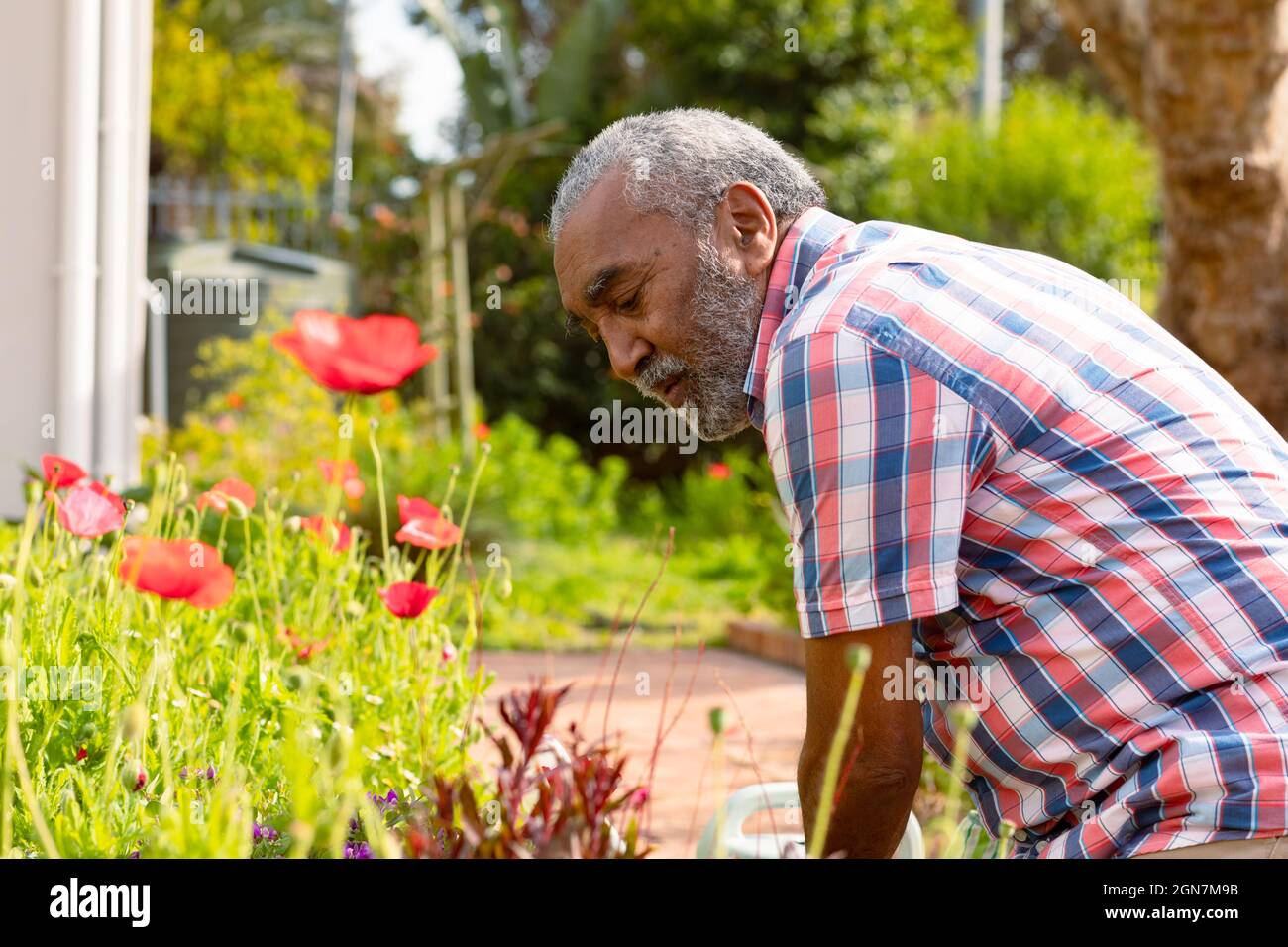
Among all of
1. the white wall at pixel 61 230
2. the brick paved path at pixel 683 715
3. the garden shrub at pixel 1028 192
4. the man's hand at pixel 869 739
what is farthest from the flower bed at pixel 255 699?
the garden shrub at pixel 1028 192

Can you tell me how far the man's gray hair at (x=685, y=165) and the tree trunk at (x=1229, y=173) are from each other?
3940mm

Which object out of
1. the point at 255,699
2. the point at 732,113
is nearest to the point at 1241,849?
the point at 255,699

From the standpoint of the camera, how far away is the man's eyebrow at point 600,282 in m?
1.84

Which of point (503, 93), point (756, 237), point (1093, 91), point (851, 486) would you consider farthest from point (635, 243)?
point (1093, 91)

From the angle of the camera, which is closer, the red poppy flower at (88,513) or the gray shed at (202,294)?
the red poppy flower at (88,513)

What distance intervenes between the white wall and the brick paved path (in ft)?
5.02

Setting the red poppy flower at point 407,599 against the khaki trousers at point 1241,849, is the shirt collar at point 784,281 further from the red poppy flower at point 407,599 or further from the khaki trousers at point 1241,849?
the khaki trousers at point 1241,849

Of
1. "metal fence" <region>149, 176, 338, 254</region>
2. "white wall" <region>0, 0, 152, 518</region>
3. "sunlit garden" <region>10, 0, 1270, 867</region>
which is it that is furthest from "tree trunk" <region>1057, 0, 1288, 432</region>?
"metal fence" <region>149, 176, 338, 254</region>

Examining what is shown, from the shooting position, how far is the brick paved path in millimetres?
4125

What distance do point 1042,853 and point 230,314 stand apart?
30.9 ft

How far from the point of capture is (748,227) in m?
1.86

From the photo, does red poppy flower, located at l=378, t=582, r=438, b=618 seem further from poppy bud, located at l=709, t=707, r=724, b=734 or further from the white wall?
the white wall
